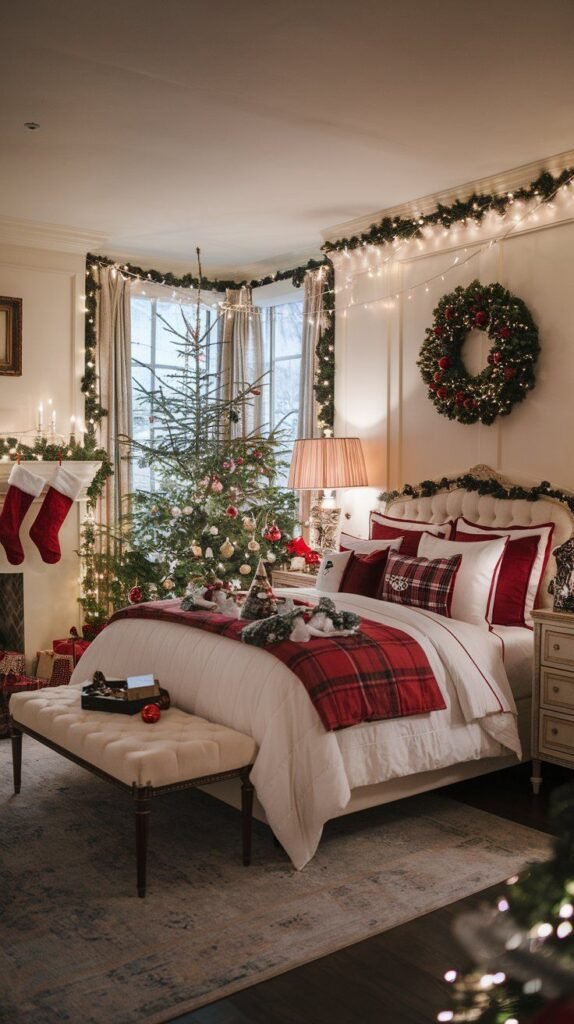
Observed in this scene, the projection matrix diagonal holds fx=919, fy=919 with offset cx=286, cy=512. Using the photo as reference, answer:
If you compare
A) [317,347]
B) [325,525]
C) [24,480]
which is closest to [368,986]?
[325,525]

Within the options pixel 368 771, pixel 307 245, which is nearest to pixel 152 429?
pixel 307 245

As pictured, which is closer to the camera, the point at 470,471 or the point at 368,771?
the point at 368,771

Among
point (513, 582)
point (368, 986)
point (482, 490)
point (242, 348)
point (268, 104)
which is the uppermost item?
point (268, 104)

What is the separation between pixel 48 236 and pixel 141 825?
445cm

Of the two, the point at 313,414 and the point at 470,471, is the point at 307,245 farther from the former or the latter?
the point at 470,471

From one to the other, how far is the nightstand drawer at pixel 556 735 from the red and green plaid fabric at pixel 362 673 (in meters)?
0.66

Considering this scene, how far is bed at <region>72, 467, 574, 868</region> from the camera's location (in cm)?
344

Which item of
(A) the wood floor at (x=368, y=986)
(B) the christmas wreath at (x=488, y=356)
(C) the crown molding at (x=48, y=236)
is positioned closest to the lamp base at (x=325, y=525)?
(B) the christmas wreath at (x=488, y=356)

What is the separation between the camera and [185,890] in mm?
3240

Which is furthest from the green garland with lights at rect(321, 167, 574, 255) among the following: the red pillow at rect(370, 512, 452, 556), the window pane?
the red pillow at rect(370, 512, 452, 556)

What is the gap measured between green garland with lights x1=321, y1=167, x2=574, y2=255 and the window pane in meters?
0.98

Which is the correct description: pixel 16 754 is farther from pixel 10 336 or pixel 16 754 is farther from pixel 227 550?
pixel 10 336

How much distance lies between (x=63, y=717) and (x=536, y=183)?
144 inches

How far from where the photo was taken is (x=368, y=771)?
362 cm
